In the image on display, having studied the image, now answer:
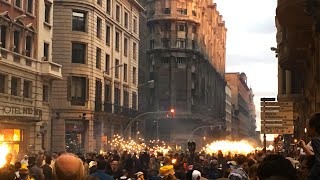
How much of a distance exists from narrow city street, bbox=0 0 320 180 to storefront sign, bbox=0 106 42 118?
7cm

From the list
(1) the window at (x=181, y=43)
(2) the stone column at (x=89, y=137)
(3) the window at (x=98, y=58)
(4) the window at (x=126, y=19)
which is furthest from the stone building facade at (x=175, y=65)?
(2) the stone column at (x=89, y=137)

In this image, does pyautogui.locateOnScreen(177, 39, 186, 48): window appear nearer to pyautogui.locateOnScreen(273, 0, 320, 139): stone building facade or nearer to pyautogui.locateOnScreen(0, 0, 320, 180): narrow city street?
pyautogui.locateOnScreen(0, 0, 320, 180): narrow city street

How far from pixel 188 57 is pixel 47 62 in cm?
6062

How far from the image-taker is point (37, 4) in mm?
41562

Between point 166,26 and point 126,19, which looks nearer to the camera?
point 126,19

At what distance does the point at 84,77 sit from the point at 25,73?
14.4 meters

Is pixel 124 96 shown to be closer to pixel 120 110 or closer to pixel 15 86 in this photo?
pixel 120 110

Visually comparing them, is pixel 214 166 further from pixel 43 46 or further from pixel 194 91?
pixel 194 91

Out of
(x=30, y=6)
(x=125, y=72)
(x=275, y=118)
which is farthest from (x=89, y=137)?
(x=275, y=118)

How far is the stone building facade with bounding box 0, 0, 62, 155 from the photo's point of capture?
36500mm

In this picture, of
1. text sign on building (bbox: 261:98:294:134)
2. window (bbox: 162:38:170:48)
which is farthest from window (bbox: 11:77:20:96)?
window (bbox: 162:38:170:48)

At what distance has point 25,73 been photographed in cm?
3931

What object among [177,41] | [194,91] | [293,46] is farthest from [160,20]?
[293,46]

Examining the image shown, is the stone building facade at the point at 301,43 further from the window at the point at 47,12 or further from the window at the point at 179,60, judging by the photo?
the window at the point at 179,60
